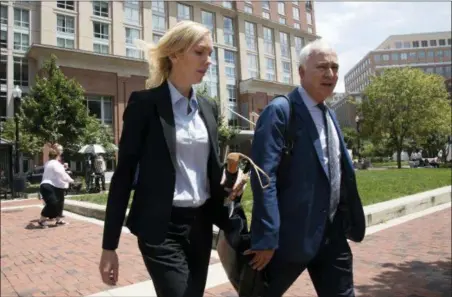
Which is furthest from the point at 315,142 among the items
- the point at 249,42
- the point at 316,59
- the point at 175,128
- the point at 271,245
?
the point at 249,42

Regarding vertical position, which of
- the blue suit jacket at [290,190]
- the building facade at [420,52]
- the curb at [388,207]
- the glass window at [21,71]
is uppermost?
the building facade at [420,52]

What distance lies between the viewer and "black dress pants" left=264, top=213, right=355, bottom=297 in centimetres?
191

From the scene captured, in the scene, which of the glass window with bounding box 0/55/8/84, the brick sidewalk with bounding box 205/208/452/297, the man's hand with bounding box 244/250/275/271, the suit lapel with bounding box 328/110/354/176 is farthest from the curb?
the glass window with bounding box 0/55/8/84

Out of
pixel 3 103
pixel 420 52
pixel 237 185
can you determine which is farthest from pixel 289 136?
pixel 420 52

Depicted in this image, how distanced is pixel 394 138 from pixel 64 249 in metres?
35.7

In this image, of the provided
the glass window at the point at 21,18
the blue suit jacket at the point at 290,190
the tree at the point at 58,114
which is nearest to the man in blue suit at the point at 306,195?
the blue suit jacket at the point at 290,190

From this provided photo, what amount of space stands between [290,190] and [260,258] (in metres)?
0.36

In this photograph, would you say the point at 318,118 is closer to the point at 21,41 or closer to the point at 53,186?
the point at 53,186

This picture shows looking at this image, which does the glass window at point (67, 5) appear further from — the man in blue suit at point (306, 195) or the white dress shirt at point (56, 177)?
the man in blue suit at point (306, 195)

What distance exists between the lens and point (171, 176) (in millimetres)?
1641

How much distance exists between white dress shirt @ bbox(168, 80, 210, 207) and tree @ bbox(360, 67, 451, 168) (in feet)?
120

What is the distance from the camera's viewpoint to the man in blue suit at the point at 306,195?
1.84 metres

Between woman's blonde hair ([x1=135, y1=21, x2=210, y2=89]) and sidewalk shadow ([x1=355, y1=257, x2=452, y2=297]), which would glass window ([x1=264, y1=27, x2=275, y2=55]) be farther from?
woman's blonde hair ([x1=135, y1=21, x2=210, y2=89])

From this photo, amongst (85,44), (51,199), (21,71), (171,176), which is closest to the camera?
(171,176)
